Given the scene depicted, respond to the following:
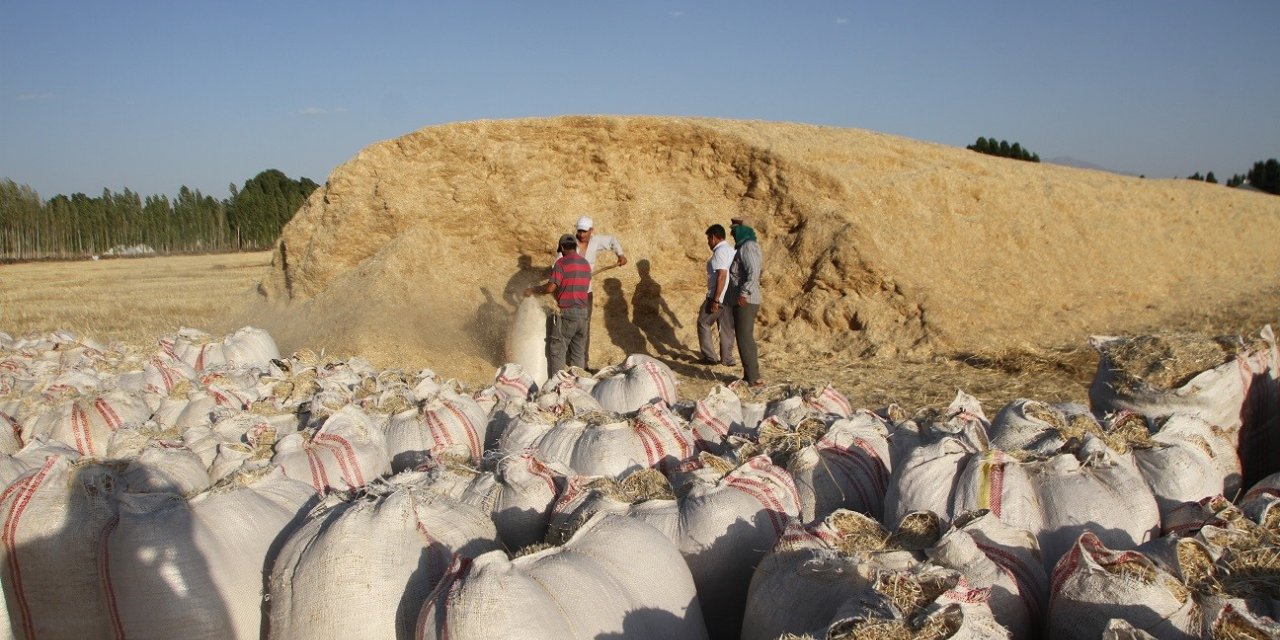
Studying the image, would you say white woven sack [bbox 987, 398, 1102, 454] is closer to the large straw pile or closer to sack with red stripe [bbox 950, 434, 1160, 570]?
sack with red stripe [bbox 950, 434, 1160, 570]

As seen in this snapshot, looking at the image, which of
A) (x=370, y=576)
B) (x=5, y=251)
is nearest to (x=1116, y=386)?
(x=370, y=576)

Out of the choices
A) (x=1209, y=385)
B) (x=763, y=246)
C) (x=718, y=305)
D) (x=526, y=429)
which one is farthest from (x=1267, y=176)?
(x=526, y=429)

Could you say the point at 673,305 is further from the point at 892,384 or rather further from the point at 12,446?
the point at 12,446

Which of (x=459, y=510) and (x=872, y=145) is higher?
(x=872, y=145)

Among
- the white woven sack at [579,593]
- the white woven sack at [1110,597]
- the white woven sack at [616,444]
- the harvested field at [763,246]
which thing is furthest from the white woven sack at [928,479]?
the harvested field at [763,246]

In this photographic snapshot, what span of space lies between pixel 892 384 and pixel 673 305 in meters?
3.14

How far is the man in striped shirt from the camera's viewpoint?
8133mm

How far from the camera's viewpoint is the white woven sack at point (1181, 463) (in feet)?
10.4

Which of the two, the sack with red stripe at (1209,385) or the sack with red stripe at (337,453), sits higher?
the sack with red stripe at (1209,385)

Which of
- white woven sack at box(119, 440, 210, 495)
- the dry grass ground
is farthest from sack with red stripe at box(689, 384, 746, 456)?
white woven sack at box(119, 440, 210, 495)

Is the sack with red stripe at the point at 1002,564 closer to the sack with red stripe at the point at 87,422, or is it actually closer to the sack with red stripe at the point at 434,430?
the sack with red stripe at the point at 434,430

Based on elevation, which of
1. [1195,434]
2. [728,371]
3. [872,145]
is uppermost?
[872,145]

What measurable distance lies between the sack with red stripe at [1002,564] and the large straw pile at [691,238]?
6.98 metres

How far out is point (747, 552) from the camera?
290cm
